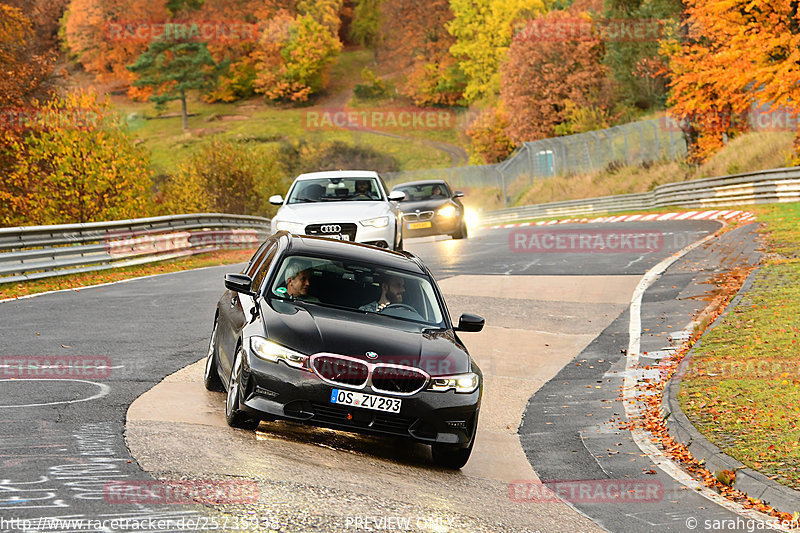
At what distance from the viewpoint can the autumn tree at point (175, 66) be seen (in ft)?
427

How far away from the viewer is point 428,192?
31.3 m

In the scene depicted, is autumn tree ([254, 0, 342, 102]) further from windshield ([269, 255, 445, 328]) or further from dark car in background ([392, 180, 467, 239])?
windshield ([269, 255, 445, 328])

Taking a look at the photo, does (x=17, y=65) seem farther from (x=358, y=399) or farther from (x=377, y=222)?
(x=358, y=399)

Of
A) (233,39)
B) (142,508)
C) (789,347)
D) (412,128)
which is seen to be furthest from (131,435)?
(233,39)

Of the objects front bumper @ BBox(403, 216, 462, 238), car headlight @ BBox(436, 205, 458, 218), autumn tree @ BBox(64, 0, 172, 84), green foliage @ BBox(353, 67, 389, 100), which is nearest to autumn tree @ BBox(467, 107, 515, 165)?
green foliage @ BBox(353, 67, 389, 100)

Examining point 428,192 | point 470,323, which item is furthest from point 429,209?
point 470,323

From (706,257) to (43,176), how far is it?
901 inches

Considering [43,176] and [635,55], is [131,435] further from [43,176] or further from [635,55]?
[635,55]

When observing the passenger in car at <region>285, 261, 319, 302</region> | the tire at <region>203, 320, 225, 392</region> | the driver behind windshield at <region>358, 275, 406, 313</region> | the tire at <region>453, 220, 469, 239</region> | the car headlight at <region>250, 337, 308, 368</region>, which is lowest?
the tire at <region>453, 220, 469, 239</region>

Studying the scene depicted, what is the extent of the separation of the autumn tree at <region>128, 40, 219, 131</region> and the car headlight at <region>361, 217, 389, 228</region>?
11454 cm

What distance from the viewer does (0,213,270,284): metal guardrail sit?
20828 mm

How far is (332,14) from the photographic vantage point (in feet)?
495

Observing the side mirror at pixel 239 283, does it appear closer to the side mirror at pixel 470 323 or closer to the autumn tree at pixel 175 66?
the side mirror at pixel 470 323

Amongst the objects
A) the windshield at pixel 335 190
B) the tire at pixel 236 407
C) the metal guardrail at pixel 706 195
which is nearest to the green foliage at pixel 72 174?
the windshield at pixel 335 190
